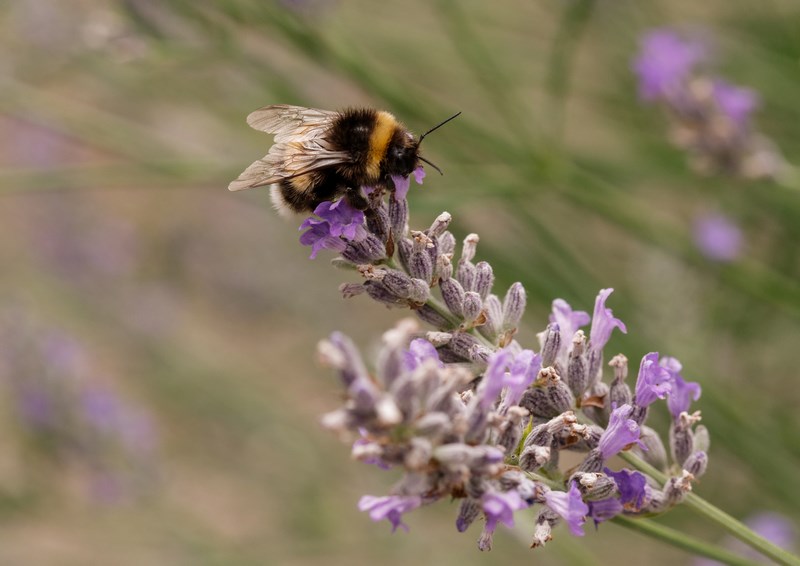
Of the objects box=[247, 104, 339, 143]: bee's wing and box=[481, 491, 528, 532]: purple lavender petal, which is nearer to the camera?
box=[481, 491, 528, 532]: purple lavender petal

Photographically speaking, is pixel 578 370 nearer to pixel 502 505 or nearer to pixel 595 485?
pixel 595 485

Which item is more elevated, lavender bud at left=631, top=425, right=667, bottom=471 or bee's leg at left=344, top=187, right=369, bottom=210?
bee's leg at left=344, top=187, right=369, bottom=210

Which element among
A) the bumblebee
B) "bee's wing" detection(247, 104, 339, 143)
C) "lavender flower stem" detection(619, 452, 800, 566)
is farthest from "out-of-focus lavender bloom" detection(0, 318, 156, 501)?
"lavender flower stem" detection(619, 452, 800, 566)

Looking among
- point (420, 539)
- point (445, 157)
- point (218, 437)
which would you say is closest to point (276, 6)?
point (445, 157)

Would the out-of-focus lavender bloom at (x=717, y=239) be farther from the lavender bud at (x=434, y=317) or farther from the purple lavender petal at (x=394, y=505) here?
the purple lavender petal at (x=394, y=505)

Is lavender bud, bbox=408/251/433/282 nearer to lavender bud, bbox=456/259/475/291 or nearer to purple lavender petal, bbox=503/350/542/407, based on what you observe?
lavender bud, bbox=456/259/475/291

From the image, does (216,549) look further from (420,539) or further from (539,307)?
(539,307)

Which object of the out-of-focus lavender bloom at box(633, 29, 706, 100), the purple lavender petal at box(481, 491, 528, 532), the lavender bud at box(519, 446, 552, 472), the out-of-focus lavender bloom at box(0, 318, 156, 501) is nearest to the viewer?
the purple lavender petal at box(481, 491, 528, 532)

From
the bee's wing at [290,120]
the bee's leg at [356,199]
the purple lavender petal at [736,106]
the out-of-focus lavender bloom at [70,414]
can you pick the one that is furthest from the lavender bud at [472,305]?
the out-of-focus lavender bloom at [70,414]

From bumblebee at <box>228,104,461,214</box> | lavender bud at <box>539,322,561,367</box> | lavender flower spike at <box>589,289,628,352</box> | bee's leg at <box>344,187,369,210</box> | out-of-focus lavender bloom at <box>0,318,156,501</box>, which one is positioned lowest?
lavender bud at <box>539,322,561,367</box>
